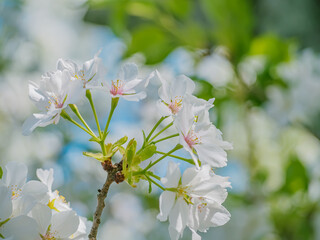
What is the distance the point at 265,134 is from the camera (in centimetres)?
109

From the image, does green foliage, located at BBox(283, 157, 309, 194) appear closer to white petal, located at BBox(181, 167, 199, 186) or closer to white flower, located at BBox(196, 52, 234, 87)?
white flower, located at BBox(196, 52, 234, 87)

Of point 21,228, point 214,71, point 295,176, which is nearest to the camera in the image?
point 21,228

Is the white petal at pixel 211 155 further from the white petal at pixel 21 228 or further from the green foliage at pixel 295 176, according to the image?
the green foliage at pixel 295 176

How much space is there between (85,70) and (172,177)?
10 cm

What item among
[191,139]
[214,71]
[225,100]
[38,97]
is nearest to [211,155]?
[191,139]

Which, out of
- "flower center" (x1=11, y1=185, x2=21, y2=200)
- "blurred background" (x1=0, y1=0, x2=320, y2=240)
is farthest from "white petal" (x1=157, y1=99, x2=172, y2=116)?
"blurred background" (x1=0, y1=0, x2=320, y2=240)

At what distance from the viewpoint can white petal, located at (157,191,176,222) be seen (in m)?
0.26

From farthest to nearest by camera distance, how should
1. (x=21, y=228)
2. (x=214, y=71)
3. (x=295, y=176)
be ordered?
1. (x=214, y=71)
2. (x=295, y=176)
3. (x=21, y=228)

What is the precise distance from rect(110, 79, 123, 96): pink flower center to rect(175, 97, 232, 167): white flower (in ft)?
0.19

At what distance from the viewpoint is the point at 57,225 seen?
26 cm

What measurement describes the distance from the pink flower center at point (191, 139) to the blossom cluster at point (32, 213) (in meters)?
0.08

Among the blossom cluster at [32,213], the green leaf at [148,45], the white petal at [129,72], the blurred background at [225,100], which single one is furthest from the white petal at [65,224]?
the green leaf at [148,45]

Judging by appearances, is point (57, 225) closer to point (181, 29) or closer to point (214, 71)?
point (181, 29)

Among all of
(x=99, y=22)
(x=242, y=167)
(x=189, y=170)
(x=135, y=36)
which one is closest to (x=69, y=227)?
(x=189, y=170)
